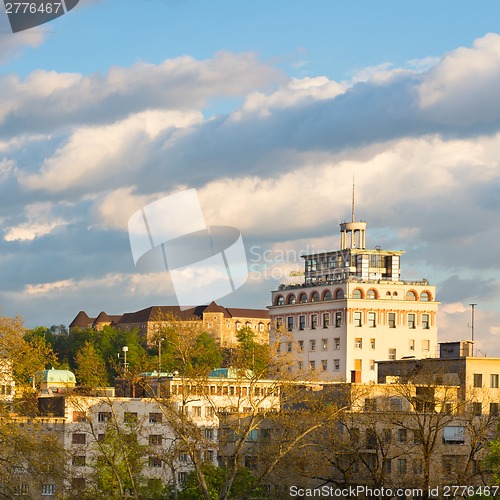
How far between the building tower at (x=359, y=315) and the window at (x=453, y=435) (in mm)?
71625

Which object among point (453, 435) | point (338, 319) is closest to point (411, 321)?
point (338, 319)

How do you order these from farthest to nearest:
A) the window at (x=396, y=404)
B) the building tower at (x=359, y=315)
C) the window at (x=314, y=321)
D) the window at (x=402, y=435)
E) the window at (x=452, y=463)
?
the window at (x=314, y=321) < the building tower at (x=359, y=315) < the window at (x=396, y=404) < the window at (x=402, y=435) < the window at (x=452, y=463)

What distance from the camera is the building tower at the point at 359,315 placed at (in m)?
179

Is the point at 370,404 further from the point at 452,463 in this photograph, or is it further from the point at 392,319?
the point at 392,319

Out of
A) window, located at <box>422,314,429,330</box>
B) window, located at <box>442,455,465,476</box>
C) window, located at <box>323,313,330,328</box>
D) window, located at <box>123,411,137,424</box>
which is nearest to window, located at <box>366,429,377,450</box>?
window, located at <box>442,455,465,476</box>

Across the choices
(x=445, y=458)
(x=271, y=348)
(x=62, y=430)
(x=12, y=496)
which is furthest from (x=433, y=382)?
(x=12, y=496)

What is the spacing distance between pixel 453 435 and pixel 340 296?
268 ft

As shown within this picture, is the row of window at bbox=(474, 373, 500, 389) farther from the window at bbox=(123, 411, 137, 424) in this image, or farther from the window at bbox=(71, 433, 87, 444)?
the window at bbox=(71, 433, 87, 444)

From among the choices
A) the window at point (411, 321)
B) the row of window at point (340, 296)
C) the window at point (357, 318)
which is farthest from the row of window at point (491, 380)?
the window at point (411, 321)

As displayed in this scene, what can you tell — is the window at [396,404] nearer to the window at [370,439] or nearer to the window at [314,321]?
the window at [370,439]

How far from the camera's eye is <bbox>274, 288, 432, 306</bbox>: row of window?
18200 centimetres

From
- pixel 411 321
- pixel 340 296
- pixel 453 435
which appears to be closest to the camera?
pixel 453 435

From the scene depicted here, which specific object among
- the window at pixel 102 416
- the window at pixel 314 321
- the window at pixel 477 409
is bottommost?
the window at pixel 102 416

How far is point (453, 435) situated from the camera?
332 ft
